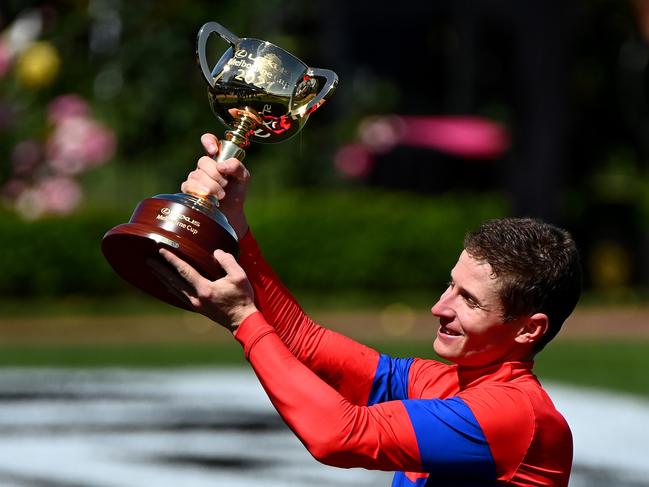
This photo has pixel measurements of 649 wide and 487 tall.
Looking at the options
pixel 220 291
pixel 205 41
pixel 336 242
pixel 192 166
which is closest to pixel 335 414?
pixel 220 291

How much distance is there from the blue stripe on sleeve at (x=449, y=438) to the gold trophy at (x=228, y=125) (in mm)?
602

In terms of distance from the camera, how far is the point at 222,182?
324 cm

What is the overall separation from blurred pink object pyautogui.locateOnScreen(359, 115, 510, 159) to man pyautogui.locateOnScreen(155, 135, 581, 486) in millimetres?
18172

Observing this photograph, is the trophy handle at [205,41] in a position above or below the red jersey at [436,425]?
above

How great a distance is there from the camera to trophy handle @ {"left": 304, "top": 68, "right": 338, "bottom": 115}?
135 inches

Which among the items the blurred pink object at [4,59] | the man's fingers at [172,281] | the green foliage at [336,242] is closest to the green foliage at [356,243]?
the green foliage at [336,242]

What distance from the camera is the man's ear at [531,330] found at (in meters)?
3.08

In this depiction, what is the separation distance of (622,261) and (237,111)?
1388 centimetres

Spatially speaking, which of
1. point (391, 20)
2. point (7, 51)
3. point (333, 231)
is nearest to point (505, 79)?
point (391, 20)

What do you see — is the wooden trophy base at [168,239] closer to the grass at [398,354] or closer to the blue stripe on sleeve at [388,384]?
the blue stripe on sleeve at [388,384]

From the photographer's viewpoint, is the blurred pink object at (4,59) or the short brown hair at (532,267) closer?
the short brown hair at (532,267)

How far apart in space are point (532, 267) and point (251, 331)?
2.15ft

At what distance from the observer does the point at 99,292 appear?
15.0m

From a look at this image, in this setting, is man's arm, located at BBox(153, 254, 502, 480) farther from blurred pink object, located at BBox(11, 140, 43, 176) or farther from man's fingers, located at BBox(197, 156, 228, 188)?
blurred pink object, located at BBox(11, 140, 43, 176)
